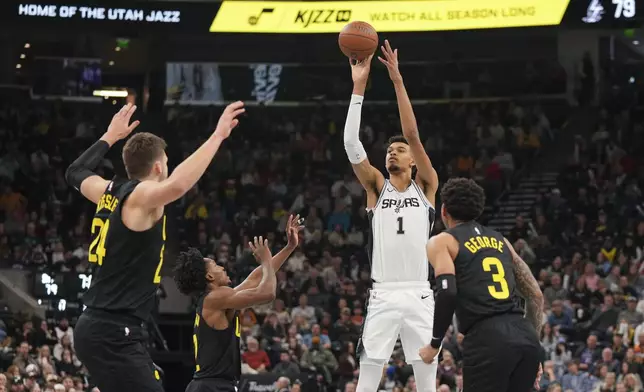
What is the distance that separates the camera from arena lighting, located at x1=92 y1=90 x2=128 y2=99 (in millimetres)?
28672

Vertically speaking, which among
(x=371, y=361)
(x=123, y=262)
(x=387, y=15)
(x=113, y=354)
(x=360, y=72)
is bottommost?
(x=371, y=361)

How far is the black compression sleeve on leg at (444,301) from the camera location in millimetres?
7414

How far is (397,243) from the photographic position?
9438mm

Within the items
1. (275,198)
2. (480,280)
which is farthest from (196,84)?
(480,280)

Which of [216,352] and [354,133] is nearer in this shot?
[216,352]

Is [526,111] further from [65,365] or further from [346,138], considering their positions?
[346,138]

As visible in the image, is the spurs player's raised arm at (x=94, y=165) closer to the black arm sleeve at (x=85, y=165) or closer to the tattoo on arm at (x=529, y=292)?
the black arm sleeve at (x=85, y=165)

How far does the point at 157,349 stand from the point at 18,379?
17.9ft

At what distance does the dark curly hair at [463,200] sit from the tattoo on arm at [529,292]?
45 cm

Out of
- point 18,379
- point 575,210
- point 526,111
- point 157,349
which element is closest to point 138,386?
point 18,379

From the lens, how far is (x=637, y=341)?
58.5ft

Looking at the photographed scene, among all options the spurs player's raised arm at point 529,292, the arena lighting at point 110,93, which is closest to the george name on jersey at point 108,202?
the spurs player's raised arm at point 529,292

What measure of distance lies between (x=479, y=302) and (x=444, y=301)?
0.27 metres

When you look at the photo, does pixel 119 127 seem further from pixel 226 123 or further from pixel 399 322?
pixel 399 322
